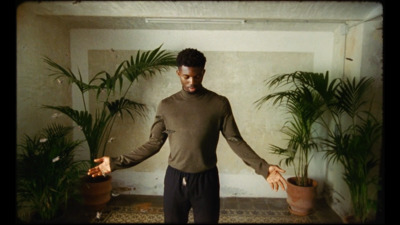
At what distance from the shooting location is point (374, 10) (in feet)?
9.24

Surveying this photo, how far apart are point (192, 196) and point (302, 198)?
230 centimetres

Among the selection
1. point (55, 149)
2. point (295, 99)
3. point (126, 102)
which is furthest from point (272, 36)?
point (55, 149)

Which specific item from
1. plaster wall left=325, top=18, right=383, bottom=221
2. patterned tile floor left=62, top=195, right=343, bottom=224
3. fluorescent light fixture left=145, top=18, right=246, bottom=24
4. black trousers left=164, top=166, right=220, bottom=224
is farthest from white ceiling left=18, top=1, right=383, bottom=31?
patterned tile floor left=62, top=195, right=343, bottom=224

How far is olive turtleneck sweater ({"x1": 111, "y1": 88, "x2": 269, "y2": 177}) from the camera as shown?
5.91 ft

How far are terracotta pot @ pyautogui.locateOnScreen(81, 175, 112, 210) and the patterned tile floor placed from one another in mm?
140

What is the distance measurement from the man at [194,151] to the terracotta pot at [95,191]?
1740mm

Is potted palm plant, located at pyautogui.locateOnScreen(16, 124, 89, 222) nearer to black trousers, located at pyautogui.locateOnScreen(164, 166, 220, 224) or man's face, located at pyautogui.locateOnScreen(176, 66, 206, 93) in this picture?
black trousers, located at pyautogui.locateOnScreen(164, 166, 220, 224)

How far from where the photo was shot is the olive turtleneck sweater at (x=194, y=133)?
5.91 feet

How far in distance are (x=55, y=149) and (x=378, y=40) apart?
3.70 m

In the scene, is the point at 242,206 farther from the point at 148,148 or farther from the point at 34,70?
the point at 34,70

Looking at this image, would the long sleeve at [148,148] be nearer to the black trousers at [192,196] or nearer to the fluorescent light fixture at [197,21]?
the black trousers at [192,196]

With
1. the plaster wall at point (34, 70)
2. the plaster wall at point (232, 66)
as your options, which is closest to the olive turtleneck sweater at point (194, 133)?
the plaster wall at point (34, 70)

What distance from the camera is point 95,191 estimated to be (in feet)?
11.2
